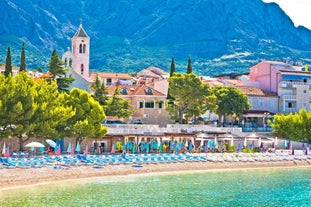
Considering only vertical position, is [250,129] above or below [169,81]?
below

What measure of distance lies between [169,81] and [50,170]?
3736cm

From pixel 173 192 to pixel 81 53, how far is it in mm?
64528

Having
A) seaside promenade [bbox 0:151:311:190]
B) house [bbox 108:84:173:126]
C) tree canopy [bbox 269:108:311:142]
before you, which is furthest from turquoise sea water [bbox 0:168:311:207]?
house [bbox 108:84:173:126]

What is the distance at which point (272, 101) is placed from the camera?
9688cm

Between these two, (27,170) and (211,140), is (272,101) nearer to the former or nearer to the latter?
(211,140)

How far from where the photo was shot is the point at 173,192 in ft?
142

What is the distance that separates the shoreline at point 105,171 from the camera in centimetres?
4375

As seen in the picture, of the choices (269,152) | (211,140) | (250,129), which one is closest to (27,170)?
(211,140)

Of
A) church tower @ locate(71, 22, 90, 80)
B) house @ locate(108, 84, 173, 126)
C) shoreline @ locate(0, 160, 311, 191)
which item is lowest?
shoreline @ locate(0, 160, 311, 191)

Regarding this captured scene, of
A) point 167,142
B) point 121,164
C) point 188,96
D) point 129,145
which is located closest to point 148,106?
point 188,96

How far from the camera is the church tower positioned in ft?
337

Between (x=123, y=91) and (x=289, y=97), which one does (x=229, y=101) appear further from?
(x=289, y=97)

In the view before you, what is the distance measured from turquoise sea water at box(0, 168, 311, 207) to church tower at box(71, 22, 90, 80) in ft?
171

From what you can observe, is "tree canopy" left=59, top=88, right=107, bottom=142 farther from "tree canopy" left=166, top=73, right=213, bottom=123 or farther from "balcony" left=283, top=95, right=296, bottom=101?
"balcony" left=283, top=95, right=296, bottom=101
